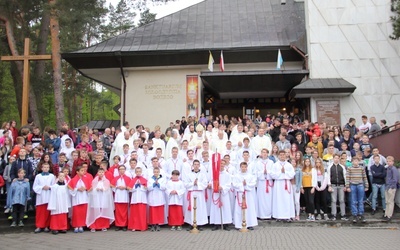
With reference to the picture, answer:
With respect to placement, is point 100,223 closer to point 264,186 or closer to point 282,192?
point 264,186

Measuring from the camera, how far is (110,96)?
50.1 metres

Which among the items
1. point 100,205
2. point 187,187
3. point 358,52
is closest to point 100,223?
point 100,205

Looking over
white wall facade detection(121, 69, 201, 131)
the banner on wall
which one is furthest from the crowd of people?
white wall facade detection(121, 69, 201, 131)

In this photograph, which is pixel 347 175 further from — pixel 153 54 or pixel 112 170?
pixel 153 54

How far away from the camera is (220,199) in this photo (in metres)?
10.7

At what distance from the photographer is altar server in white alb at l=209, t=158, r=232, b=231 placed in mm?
10633

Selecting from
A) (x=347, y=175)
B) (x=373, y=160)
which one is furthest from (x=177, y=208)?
(x=373, y=160)

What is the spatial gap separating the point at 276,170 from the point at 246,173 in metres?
0.91

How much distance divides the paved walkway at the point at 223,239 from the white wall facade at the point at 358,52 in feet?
26.8

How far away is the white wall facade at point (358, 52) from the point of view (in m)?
17.2

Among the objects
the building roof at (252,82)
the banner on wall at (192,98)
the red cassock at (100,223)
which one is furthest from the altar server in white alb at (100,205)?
the banner on wall at (192,98)

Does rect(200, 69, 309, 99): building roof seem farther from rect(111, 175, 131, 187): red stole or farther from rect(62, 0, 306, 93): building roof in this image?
rect(111, 175, 131, 187): red stole

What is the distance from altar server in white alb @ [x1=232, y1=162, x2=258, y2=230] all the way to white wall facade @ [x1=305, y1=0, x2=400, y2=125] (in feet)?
24.1

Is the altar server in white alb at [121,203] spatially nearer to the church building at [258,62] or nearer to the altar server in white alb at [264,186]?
the altar server in white alb at [264,186]
